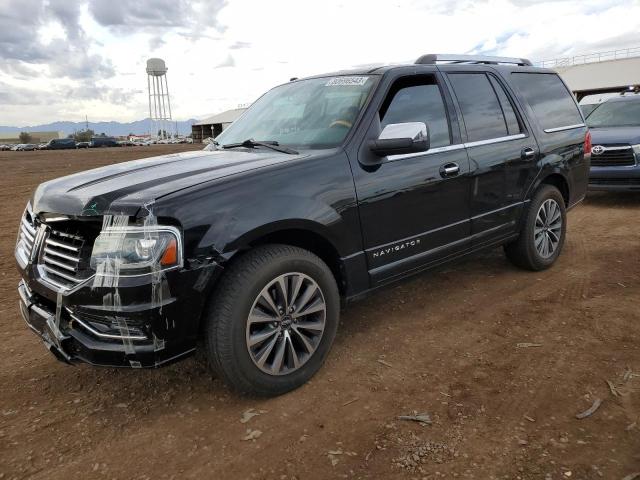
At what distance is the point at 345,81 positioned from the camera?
383cm

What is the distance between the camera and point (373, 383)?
10.4ft

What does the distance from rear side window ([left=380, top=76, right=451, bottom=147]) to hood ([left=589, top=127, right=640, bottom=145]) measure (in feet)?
19.4

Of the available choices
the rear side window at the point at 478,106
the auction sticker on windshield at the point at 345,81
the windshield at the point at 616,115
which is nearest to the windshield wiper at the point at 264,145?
the auction sticker on windshield at the point at 345,81

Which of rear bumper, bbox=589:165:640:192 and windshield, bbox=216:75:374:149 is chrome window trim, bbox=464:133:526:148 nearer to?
windshield, bbox=216:75:374:149

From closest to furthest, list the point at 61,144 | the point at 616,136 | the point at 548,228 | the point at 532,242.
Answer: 1. the point at 532,242
2. the point at 548,228
3. the point at 616,136
4. the point at 61,144

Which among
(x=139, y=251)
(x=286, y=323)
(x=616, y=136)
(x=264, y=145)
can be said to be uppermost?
(x=264, y=145)

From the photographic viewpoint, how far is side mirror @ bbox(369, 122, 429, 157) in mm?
3256

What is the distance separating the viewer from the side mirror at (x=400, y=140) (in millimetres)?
3256

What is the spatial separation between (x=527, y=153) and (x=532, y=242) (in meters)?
0.86

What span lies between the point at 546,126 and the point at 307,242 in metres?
3.05

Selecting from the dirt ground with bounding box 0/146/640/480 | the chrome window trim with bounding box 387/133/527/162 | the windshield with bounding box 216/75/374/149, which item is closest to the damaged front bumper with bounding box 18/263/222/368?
the dirt ground with bounding box 0/146/640/480

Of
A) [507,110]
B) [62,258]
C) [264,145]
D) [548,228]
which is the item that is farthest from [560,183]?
[62,258]

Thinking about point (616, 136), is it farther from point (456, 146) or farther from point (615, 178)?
point (456, 146)

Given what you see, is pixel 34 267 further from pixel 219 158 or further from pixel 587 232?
pixel 587 232
